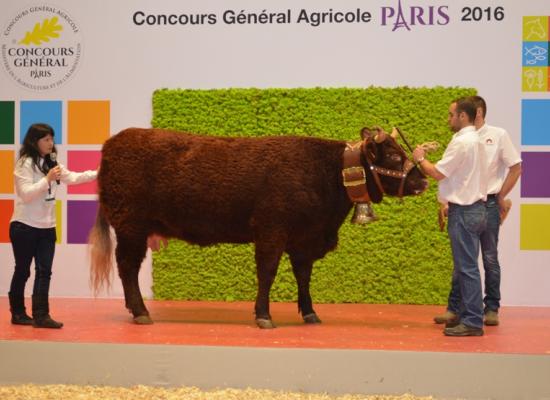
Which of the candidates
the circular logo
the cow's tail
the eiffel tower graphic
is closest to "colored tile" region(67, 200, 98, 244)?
the circular logo

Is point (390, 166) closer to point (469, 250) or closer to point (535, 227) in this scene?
point (469, 250)

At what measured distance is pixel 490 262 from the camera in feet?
18.8

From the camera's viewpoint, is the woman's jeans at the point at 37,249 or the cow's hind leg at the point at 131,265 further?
the cow's hind leg at the point at 131,265

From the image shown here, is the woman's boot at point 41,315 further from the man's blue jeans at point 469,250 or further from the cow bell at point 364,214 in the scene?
the man's blue jeans at point 469,250

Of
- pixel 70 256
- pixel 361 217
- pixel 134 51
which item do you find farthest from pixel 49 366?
pixel 134 51

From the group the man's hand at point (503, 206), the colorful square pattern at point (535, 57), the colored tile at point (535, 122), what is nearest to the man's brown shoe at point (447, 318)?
the man's hand at point (503, 206)

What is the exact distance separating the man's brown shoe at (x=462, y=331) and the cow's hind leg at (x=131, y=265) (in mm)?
2114

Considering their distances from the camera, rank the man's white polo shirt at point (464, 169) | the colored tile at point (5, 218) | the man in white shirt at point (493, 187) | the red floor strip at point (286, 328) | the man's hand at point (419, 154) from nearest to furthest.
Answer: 1. the red floor strip at point (286, 328)
2. the man's white polo shirt at point (464, 169)
3. the man's hand at point (419, 154)
4. the man in white shirt at point (493, 187)
5. the colored tile at point (5, 218)

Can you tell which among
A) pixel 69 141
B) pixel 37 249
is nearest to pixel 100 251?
pixel 37 249

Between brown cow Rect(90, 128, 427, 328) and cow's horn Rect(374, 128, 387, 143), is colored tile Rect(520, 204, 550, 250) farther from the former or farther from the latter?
cow's horn Rect(374, 128, 387, 143)

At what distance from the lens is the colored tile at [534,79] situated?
686 centimetres

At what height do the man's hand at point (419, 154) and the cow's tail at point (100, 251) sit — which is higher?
the man's hand at point (419, 154)

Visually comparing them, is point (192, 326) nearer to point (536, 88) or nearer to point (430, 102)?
point (430, 102)

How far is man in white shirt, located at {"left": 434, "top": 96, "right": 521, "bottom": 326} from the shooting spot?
560 centimetres
